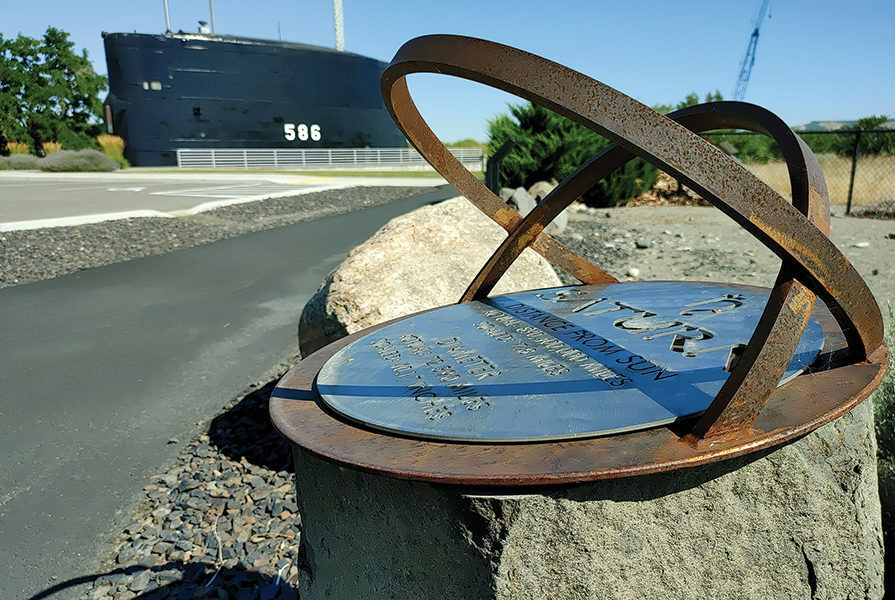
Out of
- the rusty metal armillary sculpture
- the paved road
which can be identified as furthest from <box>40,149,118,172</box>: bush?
the rusty metal armillary sculpture

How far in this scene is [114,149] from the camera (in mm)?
29172

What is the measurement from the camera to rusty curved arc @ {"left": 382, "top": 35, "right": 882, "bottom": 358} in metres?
1.24

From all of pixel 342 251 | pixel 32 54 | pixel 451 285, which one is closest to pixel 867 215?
pixel 342 251

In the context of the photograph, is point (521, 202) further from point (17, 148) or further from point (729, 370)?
point (17, 148)

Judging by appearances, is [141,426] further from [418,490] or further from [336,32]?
[336,32]

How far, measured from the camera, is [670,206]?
45.2 feet

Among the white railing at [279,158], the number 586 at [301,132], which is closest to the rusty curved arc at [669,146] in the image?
the white railing at [279,158]

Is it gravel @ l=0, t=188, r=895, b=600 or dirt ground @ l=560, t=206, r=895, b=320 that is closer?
gravel @ l=0, t=188, r=895, b=600

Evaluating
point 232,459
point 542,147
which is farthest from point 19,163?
point 232,459

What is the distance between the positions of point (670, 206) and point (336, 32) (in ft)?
95.5

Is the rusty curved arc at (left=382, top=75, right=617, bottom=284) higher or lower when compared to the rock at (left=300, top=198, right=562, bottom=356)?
higher

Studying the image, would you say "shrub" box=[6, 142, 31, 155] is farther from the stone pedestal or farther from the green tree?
the stone pedestal

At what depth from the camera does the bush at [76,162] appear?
84.2 feet

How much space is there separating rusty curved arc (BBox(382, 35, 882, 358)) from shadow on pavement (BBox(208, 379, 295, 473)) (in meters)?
2.52
